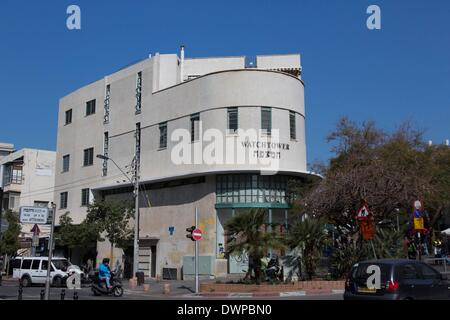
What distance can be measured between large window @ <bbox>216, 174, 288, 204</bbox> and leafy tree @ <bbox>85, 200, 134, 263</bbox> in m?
7.46

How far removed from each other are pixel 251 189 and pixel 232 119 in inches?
194

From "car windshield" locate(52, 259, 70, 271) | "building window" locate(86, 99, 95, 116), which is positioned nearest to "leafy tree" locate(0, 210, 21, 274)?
"building window" locate(86, 99, 95, 116)

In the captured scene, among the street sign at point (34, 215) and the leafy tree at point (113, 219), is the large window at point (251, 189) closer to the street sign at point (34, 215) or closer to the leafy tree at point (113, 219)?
the leafy tree at point (113, 219)

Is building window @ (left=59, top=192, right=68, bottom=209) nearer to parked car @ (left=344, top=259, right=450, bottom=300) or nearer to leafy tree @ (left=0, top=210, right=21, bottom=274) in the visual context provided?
leafy tree @ (left=0, top=210, right=21, bottom=274)

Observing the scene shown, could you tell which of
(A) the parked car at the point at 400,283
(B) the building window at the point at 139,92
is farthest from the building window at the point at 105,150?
(A) the parked car at the point at 400,283

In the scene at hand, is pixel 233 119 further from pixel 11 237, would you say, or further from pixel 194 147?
pixel 11 237

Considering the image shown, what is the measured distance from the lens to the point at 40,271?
3284 centimetres

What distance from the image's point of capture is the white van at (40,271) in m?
32.2

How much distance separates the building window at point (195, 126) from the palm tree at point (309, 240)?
13330 millimetres

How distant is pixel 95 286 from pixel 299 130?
20.1 m

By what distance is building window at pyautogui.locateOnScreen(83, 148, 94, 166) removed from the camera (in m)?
47.0

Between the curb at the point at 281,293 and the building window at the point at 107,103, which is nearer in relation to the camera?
the curb at the point at 281,293

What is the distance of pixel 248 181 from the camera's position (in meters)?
35.0

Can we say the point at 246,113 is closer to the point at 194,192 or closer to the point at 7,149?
the point at 194,192
